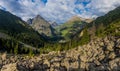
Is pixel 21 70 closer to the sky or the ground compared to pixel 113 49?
closer to the ground

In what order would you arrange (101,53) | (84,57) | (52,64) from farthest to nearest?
(101,53), (84,57), (52,64)

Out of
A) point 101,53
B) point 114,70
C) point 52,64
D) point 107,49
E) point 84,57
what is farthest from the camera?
point 107,49

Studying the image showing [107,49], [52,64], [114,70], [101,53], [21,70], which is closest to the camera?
[21,70]

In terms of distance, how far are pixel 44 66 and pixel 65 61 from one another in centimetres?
906

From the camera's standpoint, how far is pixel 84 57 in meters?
113

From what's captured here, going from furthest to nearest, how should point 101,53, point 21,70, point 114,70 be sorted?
point 101,53, point 114,70, point 21,70

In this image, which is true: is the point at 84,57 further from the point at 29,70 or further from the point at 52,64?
the point at 29,70

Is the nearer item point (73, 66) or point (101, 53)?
point (73, 66)

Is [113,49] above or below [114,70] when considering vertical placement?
above

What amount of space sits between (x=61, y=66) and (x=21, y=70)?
1676cm

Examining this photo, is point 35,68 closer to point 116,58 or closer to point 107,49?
point 116,58

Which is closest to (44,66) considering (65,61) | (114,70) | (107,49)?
(65,61)

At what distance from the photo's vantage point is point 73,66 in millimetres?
90500

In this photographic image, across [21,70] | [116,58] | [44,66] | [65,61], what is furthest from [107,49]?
[21,70]
